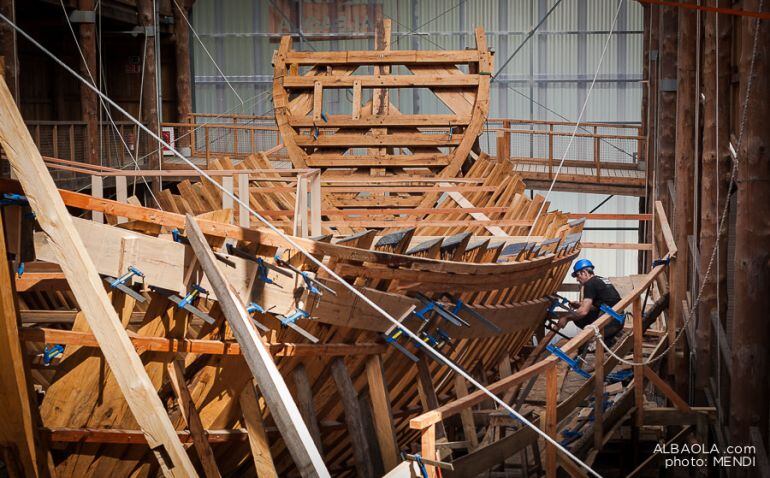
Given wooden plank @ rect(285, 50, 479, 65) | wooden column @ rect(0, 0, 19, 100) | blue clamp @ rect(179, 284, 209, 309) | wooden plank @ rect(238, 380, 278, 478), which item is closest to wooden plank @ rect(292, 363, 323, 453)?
wooden plank @ rect(238, 380, 278, 478)

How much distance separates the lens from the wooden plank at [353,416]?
22.3 feet

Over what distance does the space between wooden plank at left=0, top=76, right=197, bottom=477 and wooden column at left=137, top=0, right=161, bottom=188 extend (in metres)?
17.2

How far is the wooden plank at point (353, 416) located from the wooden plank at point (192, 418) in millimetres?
990

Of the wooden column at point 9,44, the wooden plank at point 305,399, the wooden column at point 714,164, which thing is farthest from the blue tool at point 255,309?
the wooden column at point 9,44

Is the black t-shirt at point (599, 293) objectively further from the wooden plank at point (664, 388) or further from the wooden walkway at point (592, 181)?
the wooden walkway at point (592, 181)

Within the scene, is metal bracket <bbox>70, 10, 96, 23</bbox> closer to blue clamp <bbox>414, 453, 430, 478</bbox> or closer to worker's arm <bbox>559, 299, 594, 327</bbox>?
worker's arm <bbox>559, 299, 594, 327</bbox>

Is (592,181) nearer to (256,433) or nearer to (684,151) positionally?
(684,151)

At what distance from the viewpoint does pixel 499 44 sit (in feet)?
95.7

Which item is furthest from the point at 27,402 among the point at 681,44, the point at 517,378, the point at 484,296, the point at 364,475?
the point at 681,44

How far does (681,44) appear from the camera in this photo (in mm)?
11578

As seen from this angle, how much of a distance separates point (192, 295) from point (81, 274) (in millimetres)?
755

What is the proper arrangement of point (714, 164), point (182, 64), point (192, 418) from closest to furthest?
point (192, 418) < point (714, 164) < point (182, 64)

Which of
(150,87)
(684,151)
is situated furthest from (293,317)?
(150,87)

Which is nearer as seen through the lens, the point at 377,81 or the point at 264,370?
the point at 264,370
